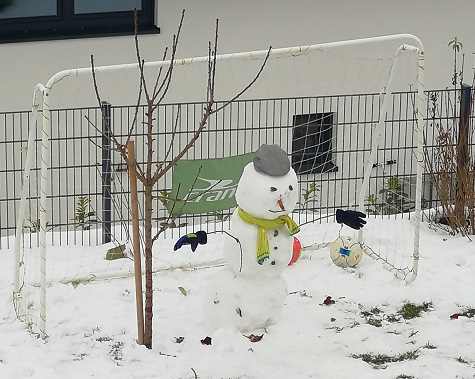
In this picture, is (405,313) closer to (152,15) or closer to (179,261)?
(179,261)

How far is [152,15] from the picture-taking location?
477 inches

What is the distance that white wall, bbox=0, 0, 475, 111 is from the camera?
1155 cm

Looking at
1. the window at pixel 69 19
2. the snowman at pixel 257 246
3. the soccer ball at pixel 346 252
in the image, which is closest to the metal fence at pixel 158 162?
the soccer ball at pixel 346 252

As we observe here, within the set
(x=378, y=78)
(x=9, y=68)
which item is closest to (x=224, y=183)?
(x=9, y=68)

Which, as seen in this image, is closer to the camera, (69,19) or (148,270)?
(148,270)

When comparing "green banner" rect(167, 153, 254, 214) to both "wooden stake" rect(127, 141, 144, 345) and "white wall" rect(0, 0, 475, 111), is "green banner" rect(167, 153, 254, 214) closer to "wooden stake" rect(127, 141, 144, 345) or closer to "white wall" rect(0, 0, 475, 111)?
"wooden stake" rect(127, 141, 144, 345)

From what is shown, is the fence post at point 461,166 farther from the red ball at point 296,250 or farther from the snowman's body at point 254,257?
the snowman's body at point 254,257

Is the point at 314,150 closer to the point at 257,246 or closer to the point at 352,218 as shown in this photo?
the point at 352,218

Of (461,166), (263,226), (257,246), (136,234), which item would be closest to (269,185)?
(263,226)

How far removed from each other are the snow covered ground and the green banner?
587 mm

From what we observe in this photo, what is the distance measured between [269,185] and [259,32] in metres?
5.36

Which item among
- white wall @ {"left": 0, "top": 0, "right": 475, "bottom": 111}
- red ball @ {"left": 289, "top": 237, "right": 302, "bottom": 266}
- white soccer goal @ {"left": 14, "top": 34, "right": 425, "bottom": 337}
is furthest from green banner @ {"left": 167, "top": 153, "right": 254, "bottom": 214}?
white wall @ {"left": 0, "top": 0, "right": 475, "bottom": 111}

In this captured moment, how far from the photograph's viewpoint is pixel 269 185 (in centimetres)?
721

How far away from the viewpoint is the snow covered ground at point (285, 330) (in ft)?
23.3
